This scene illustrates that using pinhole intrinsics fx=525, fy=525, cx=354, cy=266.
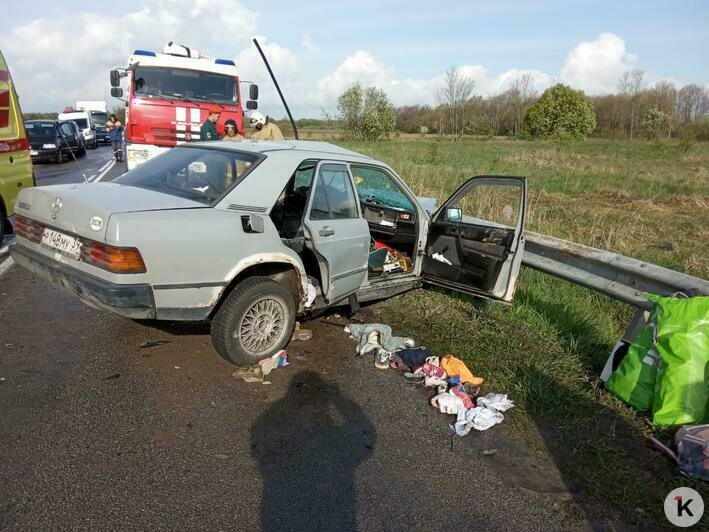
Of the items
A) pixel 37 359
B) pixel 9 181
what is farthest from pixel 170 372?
pixel 9 181

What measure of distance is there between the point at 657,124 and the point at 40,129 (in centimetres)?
6174

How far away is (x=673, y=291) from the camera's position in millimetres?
3873

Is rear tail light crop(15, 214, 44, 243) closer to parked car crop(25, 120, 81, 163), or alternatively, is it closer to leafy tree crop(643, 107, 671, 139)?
parked car crop(25, 120, 81, 163)

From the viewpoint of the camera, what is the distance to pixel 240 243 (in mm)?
3721

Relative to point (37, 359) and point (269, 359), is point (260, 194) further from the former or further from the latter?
point (37, 359)

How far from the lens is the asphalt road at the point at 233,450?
2.48 m

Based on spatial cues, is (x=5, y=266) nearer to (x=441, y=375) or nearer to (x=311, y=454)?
(x=311, y=454)

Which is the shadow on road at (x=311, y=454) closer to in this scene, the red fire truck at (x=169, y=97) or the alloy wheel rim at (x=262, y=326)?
the alloy wheel rim at (x=262, y=326)

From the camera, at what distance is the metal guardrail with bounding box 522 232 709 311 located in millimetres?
3906

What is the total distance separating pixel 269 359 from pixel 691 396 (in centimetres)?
286

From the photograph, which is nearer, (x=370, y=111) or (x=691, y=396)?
(x=691, y=396)

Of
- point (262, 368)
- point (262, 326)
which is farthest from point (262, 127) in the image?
point (262, 368)

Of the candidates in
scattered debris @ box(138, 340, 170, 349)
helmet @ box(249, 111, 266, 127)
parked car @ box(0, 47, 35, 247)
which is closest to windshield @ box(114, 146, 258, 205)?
scattered debris @ box(138, 340, 170, 349)

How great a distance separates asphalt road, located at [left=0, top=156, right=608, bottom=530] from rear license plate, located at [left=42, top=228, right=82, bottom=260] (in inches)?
33.4
